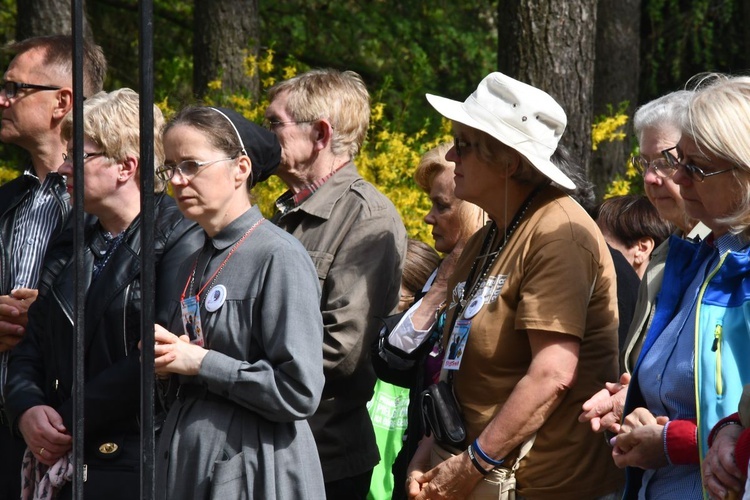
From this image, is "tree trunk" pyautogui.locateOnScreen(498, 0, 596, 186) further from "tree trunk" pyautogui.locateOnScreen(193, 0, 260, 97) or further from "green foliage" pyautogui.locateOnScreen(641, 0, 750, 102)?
"green foliage" pyautogui.locateOnScreen(641, 0, 750, 102)

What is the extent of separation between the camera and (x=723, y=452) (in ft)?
7.90

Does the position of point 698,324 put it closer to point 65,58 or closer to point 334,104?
point 334,104

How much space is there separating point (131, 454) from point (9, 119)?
164 centimetres

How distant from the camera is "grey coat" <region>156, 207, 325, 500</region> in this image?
297 cm

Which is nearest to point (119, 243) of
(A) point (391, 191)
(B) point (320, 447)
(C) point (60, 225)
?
(C) point (60, 225)

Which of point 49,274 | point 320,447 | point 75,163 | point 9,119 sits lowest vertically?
point 320,447

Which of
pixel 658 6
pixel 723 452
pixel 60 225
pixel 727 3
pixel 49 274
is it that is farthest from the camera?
pixel 658 6

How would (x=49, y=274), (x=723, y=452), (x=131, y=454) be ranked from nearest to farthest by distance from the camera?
(x=723, y=452) → (x=131, y=454) → (x=49, y=274)

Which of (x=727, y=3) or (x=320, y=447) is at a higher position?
(x=727, y=3)

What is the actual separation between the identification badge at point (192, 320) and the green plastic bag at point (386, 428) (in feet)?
5.09

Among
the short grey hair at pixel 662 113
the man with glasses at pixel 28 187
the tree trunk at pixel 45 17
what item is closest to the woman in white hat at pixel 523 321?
the short grey hair at pixel 662 113

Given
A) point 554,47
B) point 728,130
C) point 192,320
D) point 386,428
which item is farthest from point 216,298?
point 554,47

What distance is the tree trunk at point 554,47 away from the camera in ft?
20.5

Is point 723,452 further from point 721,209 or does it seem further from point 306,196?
point 306,196
